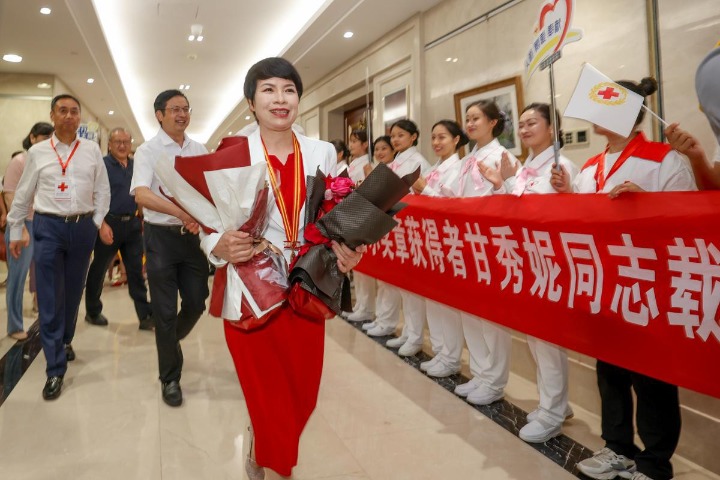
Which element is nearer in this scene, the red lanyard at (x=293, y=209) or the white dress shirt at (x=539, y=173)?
the red lanyard at (x=293, y=209)

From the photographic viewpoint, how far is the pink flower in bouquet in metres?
1.39

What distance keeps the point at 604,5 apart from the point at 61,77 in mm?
7952

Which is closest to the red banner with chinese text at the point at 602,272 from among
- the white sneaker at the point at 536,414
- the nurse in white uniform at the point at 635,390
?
the nurse in white uniform at the point at 635,390

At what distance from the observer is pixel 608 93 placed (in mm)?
1840

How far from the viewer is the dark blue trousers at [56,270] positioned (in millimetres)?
2686

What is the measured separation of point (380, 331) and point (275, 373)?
2419 mm

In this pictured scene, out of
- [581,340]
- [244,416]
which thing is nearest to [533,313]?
[581,340]

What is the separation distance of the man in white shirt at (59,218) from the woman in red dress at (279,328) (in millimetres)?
1686

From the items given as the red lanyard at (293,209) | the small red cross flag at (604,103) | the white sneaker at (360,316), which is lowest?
the white sneaker at (360,316)

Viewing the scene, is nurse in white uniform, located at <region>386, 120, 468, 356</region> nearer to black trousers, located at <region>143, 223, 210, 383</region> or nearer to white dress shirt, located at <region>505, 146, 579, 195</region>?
white dress shirt, located at <region>505, 146, 579, 195</region>

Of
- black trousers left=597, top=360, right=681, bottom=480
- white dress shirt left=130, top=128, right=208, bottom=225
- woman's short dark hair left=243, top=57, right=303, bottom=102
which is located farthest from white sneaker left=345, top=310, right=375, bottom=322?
woman's short dark hair left=243, top=57, right=303, bottom=102

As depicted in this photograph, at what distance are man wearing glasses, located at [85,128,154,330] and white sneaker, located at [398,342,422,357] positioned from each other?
202 centimetres

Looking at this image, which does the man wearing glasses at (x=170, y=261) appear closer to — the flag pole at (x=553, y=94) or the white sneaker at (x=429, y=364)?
the white sneaker at (x=429, y=364)

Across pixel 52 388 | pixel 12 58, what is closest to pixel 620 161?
pixel 52 388
